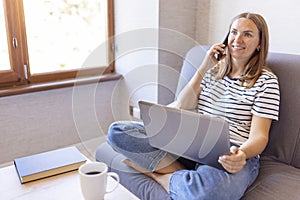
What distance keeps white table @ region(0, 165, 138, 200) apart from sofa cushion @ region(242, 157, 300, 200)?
48cm

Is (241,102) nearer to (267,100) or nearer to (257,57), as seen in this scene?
(267,100)

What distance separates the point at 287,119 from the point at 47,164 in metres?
0.98

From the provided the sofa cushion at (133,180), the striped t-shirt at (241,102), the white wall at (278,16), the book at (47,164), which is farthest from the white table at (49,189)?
the white wall at (278,16)

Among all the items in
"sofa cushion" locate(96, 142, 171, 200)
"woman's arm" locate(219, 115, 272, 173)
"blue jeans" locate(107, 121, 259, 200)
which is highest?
"woman's arm" locate(219, 115, 272, 173)

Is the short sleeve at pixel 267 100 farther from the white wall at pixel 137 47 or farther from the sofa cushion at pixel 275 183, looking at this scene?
the white wall at pixel 137 47

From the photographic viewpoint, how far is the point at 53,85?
176 centimetres

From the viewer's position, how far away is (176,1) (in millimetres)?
1846

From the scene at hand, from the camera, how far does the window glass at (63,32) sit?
1.73 metres

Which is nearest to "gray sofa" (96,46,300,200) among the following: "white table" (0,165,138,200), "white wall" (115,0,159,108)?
"white table" (0,165,138,200)

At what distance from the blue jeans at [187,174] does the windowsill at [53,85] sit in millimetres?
738

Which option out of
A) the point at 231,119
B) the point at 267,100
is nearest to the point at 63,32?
the point at 231,119

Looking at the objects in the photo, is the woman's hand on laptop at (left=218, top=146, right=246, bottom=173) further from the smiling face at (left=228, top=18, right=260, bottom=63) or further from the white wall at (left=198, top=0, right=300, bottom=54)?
the white wall at (left=198, top=0, right=300, bottom=54)

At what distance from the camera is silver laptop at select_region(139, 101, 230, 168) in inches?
34.7

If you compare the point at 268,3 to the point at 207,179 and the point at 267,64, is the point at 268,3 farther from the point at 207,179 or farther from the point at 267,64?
the point at 207,179
